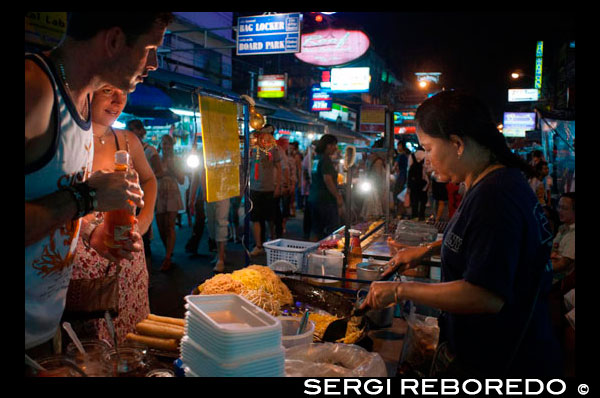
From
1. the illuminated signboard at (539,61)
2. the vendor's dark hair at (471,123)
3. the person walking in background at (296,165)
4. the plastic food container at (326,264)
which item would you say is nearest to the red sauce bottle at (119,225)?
the vendor's dark hair at (471,123)

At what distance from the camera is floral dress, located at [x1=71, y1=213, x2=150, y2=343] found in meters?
2.58

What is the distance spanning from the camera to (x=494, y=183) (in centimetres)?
173

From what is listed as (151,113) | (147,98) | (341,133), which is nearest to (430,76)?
(341,133)

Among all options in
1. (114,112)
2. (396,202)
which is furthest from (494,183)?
(396,202)

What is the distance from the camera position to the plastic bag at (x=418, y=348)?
229 centimetres

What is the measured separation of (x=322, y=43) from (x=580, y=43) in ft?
37.0

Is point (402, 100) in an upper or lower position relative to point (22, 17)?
upper

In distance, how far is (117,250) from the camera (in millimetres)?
1997

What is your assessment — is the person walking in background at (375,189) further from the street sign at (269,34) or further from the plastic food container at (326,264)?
the plastic food container at (326,264)

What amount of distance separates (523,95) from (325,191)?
33.3 metres

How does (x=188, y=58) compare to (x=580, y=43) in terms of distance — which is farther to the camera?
(x=188, y=58)

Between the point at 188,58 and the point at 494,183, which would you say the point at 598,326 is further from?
the point at 188,58

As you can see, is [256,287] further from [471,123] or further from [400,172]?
[400,172]

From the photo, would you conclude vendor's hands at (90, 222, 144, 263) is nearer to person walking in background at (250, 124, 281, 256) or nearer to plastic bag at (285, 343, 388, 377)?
plastic bag at (285, 343, 388, 377)
